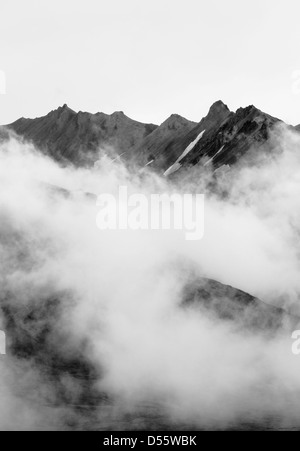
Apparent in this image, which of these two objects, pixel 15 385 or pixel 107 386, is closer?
pixel 15 385

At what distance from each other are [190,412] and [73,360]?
122 feet

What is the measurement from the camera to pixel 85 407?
162 m

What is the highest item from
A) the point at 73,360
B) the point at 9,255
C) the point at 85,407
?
the point at 9,255
